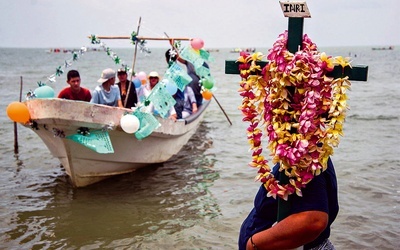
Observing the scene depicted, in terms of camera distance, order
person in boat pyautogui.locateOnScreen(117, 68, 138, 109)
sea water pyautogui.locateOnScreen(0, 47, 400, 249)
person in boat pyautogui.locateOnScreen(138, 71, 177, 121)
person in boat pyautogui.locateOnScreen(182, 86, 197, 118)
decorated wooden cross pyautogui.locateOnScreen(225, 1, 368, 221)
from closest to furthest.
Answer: decorated wooden cross pyautogui.locateOnScreen(225, 1, 368, 221), sea water pyautogui.locateOnScreen(0, 47, 400, 249), person in boat pyautogui.locateOnScreen(117, 68, 138, 109), person in boat pyautogui.locateOnScreen(138, 71, 177, 121), person in boat pyautogui.locateOnScreen(182, 86, 197, 118)

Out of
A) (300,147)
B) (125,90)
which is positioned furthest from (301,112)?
(125,90)

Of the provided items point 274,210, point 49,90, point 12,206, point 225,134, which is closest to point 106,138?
point 49,90

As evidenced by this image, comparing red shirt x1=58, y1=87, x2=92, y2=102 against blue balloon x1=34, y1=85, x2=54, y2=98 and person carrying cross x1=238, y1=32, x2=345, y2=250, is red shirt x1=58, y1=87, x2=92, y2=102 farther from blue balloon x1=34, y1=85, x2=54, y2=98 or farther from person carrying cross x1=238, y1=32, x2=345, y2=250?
person carrying cross x1=238, y1=32, x2=345, y2=250

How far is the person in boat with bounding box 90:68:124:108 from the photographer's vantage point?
796 cm

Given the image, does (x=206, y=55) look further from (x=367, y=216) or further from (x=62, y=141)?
(x=367, y=216)

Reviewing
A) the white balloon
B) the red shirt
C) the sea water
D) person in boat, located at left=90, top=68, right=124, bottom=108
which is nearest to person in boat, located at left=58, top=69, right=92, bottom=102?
the red shirt

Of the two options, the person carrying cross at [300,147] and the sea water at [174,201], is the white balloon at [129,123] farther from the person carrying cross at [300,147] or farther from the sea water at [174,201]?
the person carrying cross at [300,147]

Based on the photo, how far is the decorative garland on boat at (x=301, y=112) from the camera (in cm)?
212

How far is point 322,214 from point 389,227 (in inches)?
171

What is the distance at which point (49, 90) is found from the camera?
23.2 ft

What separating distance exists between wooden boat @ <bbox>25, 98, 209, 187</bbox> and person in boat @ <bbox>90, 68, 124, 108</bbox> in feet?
3.33

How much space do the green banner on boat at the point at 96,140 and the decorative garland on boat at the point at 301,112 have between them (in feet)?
15.2

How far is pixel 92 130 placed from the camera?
21.9 feet

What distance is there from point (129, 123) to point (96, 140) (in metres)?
0.57
